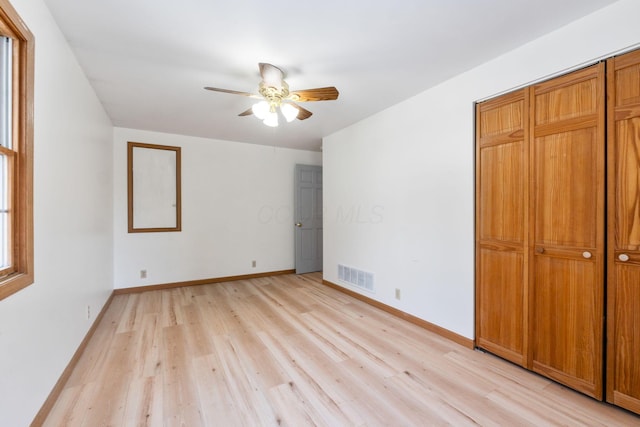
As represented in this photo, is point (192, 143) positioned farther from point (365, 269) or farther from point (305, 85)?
point (365, 269)

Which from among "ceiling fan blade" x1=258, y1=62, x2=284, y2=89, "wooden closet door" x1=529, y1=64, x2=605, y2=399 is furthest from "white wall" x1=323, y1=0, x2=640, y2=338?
"ceiling fan blade" x1=258, y1=62, x2=284, y2=89

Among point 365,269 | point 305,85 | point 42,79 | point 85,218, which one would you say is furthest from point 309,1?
point 365,269

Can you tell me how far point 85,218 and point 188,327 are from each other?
Answer: 142cm

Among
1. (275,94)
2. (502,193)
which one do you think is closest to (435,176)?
(502,193)

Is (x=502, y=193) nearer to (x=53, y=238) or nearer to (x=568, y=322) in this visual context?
(x=568, y=322)

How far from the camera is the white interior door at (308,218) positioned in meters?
5.25

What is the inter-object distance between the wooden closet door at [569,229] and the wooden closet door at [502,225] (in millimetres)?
83

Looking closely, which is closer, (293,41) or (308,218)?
(293,41)

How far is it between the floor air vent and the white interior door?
4.32 ft

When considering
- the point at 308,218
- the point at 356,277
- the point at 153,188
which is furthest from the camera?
the point at 308,218

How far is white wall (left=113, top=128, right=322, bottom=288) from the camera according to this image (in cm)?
404

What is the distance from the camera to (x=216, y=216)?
465 cm

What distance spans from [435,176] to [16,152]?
2970mm

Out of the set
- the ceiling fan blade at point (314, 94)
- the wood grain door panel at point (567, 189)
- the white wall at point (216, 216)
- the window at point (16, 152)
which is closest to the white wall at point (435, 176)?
the wood grain door panel at point (567, 189)
